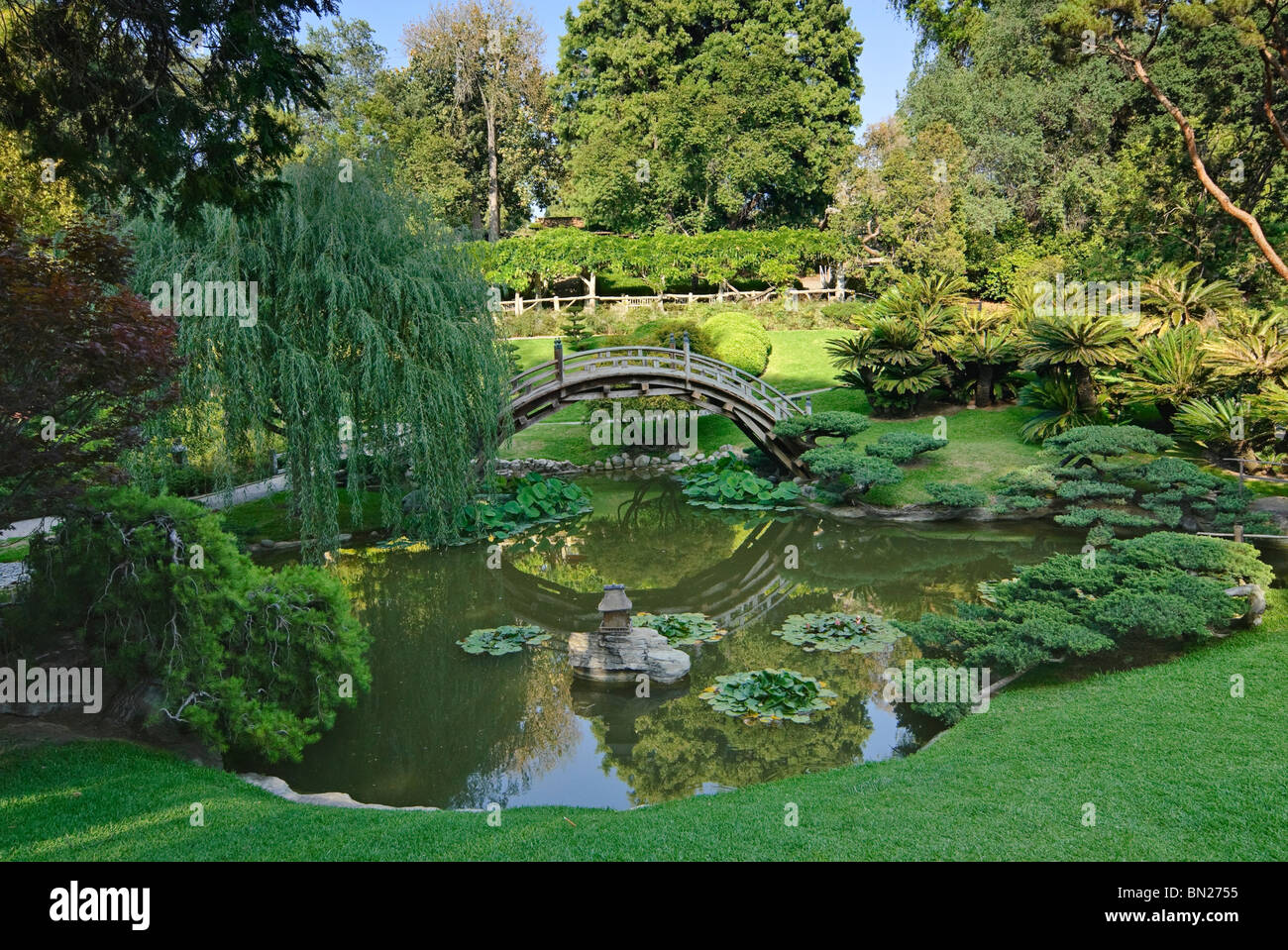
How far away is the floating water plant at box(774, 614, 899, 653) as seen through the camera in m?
10.6

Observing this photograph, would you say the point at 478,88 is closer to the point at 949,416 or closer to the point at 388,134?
the point at 388,134

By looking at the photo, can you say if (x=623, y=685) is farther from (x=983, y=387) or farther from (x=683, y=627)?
(x=983, y=387)

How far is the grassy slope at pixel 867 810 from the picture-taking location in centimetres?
518

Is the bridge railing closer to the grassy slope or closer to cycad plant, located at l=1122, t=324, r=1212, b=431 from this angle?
cycad plant, located at l=1122, t=324, r=1212, b=431

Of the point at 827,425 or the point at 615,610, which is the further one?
the point at 827,425

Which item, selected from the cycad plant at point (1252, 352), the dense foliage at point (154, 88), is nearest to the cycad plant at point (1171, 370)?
the cycad plant at point (1252, 352)

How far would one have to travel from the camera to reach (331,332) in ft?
39.5

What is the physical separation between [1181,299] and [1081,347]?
2.08 metres

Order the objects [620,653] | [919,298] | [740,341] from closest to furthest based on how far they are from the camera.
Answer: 1. [620,653]
2. [919,298]
3. [740,341]

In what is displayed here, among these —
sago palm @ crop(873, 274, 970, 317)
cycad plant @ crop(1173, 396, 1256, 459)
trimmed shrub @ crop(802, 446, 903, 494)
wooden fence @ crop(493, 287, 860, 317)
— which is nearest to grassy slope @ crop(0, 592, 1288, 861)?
cycad plant @ crop(1173, 396, 1256, 459)

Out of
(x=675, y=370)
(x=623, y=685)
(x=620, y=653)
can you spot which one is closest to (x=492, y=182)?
(x=675, y=370)

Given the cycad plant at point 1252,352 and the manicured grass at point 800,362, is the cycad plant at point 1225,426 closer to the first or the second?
the cycad plant at point 1252,352
